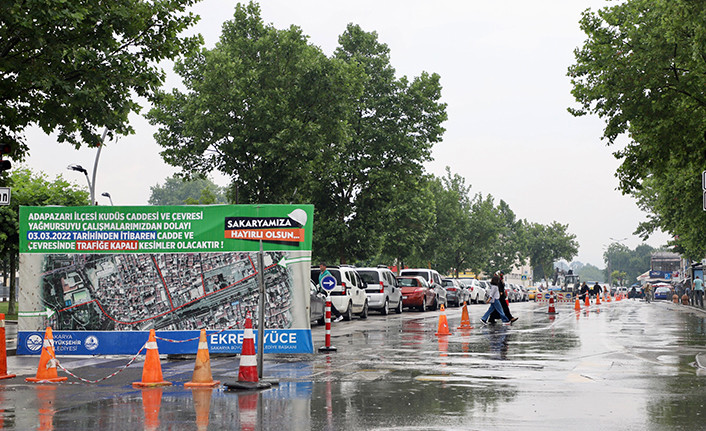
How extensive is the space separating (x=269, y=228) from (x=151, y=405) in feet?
16.2

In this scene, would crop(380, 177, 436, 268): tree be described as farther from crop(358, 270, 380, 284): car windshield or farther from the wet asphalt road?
the wet asphalt road

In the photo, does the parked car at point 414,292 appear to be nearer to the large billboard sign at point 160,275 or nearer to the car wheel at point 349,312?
the car wheel at point 349,312

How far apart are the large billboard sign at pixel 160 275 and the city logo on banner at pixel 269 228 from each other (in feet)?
0.06

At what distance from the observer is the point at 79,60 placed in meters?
16.5

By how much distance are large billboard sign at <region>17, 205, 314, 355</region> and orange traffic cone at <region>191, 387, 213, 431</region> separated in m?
3.13

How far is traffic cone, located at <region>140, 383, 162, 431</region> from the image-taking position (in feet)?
27.2

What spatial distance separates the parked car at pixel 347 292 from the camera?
91.3 ft

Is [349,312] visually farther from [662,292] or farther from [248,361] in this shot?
[662,292]

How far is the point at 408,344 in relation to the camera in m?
18.4

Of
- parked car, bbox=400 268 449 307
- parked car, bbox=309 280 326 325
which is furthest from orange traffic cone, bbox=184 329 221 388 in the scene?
parked car, bbox=400 268 449 307

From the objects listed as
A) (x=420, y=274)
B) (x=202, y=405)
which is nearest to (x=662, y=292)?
(x=420, y=274)

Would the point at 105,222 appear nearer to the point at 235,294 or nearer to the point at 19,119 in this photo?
the point at 235,294

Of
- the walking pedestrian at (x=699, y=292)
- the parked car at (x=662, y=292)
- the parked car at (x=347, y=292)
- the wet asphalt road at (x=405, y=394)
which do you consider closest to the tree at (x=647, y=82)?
the wet asphalt road at (x=405, y=394)

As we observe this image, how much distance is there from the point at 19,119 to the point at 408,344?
989 cm
